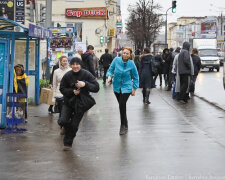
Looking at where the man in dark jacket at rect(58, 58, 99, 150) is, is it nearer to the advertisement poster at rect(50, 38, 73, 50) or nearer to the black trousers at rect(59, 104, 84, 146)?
the black trousers at rect(59, 104, 84, 146)

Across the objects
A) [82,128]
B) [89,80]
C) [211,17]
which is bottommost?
[82,128]

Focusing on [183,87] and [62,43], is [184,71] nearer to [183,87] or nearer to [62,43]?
[183,87]

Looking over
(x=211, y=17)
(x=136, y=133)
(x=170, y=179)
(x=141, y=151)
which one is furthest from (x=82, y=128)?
(x=211, y=17)

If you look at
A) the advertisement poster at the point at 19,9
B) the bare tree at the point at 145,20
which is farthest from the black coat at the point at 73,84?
the bare tree at the point at 145,20

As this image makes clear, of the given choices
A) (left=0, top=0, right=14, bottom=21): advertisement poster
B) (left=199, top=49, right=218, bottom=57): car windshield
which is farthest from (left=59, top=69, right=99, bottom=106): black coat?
(left=199, top=49, right=218, bottom=57): car windshield

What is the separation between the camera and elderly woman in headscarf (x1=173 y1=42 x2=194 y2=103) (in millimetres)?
17297

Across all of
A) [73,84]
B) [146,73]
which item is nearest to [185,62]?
[146,73]

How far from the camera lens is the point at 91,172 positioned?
7.36 meters

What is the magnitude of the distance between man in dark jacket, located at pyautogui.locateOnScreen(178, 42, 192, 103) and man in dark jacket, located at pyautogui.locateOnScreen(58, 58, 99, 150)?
27.9 feet

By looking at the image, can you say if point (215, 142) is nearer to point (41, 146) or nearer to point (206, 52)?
point (41, 146)

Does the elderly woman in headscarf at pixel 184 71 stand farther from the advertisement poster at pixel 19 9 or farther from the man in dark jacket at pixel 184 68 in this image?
the advertisement poster at pixel 19 9

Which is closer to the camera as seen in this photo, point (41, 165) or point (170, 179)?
point (170, 179)

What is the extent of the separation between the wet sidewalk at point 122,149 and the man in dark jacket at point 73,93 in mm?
341

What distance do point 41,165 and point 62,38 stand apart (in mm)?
15332
